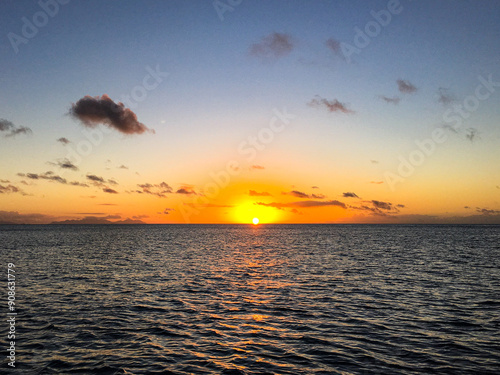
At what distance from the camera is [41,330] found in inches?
841

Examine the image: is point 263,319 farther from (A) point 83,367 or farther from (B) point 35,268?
(B) point 35,268

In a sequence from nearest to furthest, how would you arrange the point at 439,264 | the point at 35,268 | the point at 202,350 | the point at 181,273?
the point at 202,350, the point at 181,273, the point at 35,268, the point at 439,264

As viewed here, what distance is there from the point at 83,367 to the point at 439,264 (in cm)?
5479

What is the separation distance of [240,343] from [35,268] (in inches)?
1668

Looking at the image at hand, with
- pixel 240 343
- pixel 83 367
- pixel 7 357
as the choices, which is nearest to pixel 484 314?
pixel 240 343

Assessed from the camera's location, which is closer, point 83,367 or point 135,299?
point 83,367

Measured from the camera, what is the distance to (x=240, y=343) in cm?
1933

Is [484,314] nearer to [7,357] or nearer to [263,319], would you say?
[263,319]

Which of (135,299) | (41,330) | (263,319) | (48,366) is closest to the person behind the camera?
(48,366)

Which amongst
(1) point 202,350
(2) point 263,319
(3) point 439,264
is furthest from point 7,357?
(3) point 439,264

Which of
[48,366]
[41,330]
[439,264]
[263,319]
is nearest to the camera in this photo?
[48,366]

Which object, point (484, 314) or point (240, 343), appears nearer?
point (240, 343)

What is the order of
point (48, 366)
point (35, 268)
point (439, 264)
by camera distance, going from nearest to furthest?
point (48, 366)
point (35, 268)
point (439, 264)

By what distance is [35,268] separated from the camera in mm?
48438
